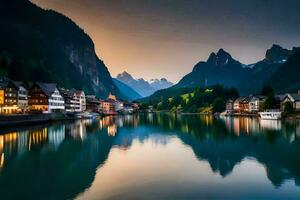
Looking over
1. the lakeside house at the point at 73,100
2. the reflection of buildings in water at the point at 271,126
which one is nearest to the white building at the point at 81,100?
the lakeside house at the point at 73,100

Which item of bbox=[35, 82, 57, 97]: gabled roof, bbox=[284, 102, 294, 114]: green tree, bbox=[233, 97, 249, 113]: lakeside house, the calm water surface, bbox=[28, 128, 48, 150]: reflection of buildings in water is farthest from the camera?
bbox=[233, 97, 249, 113]: lakeside house

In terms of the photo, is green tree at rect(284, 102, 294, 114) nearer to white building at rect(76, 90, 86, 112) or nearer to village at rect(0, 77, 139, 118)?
village at rect(0, 77, 139, 118)

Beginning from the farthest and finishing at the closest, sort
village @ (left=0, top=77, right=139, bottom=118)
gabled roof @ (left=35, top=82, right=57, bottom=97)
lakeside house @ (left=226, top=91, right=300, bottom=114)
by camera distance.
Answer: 1. lakeside house @ (left=226, top=91, right=300, bottom=114)
2. gabled roof @ (left=35, top=82, right=57, bottom=97)
3. village @ (left=0, top=77, right=139, bottom=118)

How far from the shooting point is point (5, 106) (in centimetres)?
10550

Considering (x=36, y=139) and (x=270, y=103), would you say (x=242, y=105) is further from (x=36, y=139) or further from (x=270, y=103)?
(x=36, y=139)

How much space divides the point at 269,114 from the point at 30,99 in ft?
285

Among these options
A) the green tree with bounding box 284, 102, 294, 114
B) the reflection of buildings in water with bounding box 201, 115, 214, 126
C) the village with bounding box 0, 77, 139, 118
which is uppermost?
the village with bounding box 0, 77, 139, 118

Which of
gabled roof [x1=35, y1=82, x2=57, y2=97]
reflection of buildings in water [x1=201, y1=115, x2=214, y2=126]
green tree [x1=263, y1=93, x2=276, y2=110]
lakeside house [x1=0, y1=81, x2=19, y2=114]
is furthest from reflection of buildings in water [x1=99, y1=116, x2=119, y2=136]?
green tree [x1=263, y1=93, x2=276, y2=110]

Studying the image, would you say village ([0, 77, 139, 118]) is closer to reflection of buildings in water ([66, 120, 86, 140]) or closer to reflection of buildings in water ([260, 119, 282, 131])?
reflection of buildings in water ([66, 120, 86, 140])

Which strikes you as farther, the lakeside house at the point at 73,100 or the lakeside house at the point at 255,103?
the lakeside house at the point at 255,103

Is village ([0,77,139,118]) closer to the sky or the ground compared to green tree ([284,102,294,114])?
closer to the sky

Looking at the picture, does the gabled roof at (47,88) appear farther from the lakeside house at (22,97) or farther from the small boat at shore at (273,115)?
the small boat at shore at (273,115)

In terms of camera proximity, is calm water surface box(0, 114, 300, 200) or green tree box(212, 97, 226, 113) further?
Answer: green tree box(212, 97, 226, 113)

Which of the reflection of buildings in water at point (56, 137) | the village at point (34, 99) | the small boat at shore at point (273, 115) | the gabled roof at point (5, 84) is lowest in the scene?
the reflection of buildings in water at point (56, 137)
